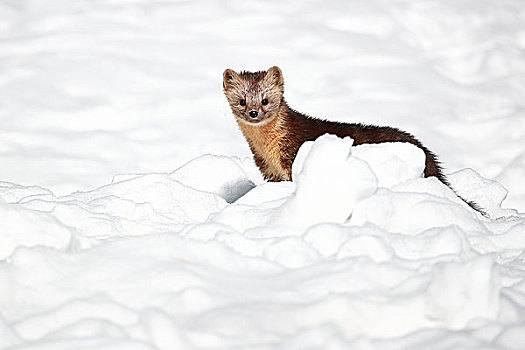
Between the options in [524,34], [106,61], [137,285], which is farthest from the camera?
[524,34]

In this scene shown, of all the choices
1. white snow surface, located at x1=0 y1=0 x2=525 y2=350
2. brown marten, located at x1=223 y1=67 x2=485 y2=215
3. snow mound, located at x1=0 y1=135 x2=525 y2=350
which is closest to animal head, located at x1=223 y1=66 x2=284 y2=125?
brown marten, located at x1=223 y1=67 x2=485 y2=215

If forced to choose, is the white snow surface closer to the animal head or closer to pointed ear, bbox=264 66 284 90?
the animal head

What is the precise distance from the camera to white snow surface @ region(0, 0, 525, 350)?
281 centimetres

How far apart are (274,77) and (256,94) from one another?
225 mm

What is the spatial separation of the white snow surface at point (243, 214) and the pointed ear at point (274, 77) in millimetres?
711

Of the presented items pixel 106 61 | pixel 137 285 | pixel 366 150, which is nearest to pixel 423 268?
pixel 137 285

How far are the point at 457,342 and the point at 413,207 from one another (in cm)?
111

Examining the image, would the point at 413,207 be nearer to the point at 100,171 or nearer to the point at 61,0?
the point at 100,171

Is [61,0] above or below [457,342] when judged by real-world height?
above

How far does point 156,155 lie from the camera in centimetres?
1012

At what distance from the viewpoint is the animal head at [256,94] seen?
21.9ft

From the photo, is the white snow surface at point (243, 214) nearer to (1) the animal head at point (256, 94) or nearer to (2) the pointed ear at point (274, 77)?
(1) the animal head at point (256, 94)

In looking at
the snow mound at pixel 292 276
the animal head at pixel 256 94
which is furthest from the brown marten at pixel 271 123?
the snow mound at pixel 292 276

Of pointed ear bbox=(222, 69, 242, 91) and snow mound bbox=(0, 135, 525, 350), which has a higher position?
pointed ear bbox=(222, 69, 242, 91)
